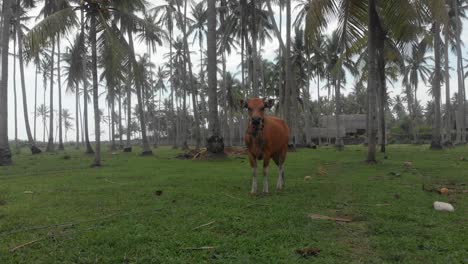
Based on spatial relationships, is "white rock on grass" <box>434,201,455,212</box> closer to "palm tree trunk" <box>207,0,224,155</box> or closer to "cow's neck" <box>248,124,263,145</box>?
"cow's neck" <box>248,124,263,145</box>

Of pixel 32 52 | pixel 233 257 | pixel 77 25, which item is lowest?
pixel 233 257

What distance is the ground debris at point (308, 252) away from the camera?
427 centimetres

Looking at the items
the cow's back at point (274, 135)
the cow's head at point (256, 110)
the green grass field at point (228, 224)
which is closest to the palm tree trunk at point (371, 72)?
the green grass field at point (228, 224)

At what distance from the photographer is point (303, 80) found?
1711 inches

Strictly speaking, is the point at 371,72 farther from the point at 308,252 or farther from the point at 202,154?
the point at 308,252

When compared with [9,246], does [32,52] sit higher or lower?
higher

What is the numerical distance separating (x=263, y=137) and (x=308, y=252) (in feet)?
11.7

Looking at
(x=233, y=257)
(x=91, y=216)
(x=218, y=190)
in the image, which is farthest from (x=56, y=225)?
(x=218, y=190)

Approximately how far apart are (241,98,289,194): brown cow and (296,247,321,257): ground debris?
307cm

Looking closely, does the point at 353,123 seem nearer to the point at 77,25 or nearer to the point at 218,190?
the point at 77,25

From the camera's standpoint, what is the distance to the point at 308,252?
14.1ft

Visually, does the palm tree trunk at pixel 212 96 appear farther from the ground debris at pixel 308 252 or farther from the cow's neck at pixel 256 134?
the ground debris at pixel 308 252

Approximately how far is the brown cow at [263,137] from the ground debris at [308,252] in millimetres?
3068

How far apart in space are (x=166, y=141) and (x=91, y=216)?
2600 inches
